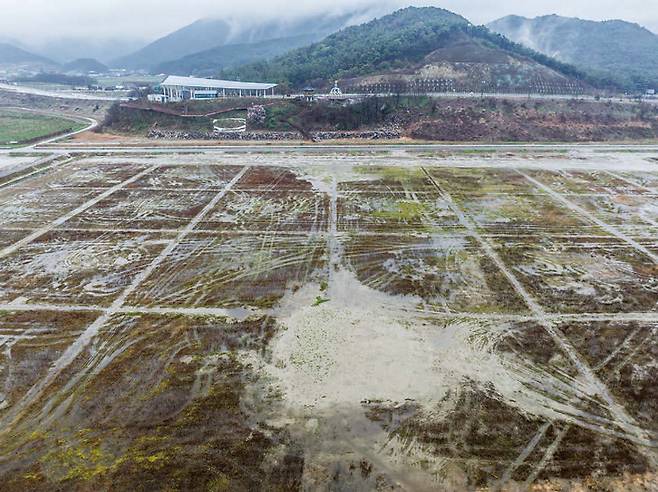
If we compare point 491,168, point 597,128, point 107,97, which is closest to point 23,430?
point 491,168

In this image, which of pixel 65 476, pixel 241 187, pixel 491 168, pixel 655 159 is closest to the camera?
pixel 65 476

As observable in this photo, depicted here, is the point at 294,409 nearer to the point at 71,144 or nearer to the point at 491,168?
the point at 491,168

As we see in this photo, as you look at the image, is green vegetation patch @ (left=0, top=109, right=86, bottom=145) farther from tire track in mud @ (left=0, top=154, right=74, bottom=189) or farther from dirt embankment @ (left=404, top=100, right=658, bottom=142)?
dirt embankment @ (left=404, top=100, right=658, bottom=142)

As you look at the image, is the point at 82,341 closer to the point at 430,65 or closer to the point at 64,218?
the point at 64,218

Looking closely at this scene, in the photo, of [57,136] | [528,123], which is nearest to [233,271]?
[57,136]

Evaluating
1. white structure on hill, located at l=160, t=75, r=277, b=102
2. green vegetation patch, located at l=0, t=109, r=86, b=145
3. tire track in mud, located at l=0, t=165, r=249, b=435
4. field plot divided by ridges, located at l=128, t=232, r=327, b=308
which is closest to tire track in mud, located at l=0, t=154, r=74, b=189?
green vegetation patch, located at l=0, t=109, r=86, b=145

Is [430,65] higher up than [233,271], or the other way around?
[430,65]
